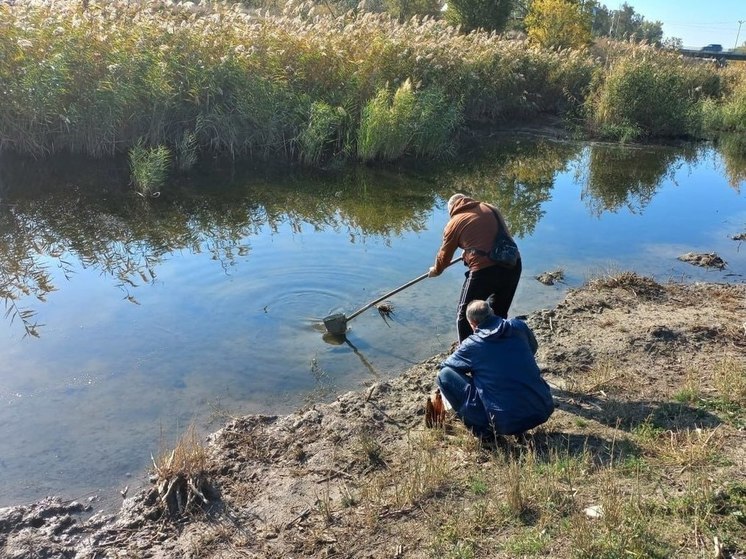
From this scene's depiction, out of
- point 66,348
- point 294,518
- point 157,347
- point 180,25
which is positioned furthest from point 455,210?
point 180,25

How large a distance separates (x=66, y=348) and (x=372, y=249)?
4.80 m

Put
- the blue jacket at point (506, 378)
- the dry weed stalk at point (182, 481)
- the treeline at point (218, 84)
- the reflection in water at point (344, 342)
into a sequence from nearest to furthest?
1. the dry weed stalk at point (182, 481)
2. the blue jacket at point (506, 378)
3. the reflection in water at point (344, 342)
4. the treeline at point (218, 84)

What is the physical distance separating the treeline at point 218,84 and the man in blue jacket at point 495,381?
9014mm

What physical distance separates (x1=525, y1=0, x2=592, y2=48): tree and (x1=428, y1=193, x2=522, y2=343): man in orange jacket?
26829mm

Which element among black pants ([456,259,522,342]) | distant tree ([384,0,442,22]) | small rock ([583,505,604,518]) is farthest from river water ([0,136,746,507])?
distant tree ([384,0,442,22])

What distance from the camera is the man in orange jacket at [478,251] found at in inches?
227

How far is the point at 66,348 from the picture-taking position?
6.93 metres

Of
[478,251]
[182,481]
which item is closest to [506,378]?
[478,251]

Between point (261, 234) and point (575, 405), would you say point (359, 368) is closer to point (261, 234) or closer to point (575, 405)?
point (575, 405)

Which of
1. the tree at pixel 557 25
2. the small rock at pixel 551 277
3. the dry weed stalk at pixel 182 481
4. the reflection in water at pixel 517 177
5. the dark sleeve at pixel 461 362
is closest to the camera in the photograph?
the dry weed stalk at pixel 182 481

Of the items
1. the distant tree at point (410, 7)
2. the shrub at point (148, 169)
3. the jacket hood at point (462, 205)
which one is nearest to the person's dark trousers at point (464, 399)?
the jacket hood at point (462, 205)

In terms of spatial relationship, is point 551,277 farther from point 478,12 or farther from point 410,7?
point 410,7

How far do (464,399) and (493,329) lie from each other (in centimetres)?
57

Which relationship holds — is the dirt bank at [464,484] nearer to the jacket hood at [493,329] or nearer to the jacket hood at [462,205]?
the jacket hood at [493,329]
